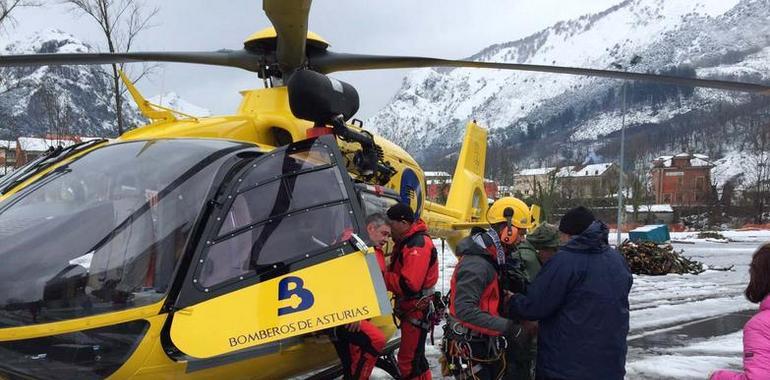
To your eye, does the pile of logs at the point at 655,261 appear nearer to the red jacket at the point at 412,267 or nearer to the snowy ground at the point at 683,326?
the snowy ground at the point at 683,326

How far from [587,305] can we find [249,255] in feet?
6.17

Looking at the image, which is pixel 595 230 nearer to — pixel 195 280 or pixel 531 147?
pixel 195 280

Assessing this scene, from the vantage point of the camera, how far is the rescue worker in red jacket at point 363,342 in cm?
371

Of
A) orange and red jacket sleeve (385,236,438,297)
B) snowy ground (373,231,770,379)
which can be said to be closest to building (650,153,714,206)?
snowy ground (373,231,770,379)

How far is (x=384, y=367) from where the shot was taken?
16.0 ft

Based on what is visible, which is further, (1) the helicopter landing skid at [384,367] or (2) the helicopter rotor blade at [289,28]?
(1) the helicopter landing skid at [384,367]

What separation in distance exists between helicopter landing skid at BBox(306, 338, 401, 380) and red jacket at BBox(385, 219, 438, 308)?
472 mm

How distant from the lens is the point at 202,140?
358cm

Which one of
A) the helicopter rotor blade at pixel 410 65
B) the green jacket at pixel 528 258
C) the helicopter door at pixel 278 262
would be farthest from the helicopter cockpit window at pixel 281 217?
the helicopter rotor blade at pixel 410 65

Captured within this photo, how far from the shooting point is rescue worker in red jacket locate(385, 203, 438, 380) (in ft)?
13.7

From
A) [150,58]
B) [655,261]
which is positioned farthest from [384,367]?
[655,261]

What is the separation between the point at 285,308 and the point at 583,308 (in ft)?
5.50

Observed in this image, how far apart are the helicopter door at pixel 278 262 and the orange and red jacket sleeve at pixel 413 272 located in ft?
3.75

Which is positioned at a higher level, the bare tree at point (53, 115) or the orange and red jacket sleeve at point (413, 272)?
the bare tree at point (53, 115)
